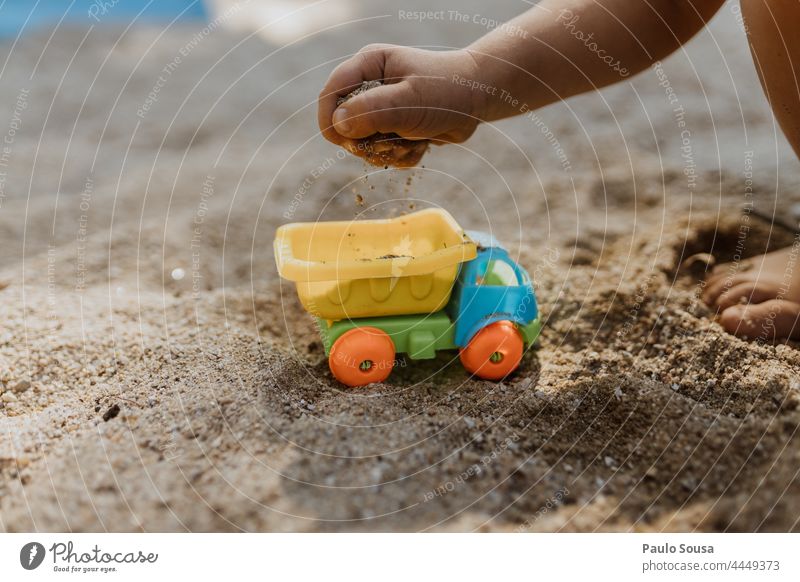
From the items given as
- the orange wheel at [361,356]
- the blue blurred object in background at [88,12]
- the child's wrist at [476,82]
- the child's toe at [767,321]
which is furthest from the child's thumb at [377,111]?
the blue blurred object in background at [88,12]

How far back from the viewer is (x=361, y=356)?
1288mm

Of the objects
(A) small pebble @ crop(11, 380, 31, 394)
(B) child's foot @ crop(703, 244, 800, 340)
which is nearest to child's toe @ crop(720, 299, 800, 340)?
(B) child's foot @ crop(703, 244, 800, 340)

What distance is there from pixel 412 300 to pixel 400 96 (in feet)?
1.28

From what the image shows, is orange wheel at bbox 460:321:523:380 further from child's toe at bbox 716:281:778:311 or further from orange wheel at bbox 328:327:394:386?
child's toe at bbox 716:281:778:311

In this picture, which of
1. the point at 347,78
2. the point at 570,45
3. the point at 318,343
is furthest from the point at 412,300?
the point at 570,45

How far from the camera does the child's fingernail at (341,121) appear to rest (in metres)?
1.24

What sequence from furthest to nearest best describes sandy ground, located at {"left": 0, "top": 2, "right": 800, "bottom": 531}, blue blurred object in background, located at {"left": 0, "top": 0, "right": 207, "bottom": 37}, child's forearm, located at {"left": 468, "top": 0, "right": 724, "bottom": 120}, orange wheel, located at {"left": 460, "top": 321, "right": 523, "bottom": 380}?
1. blue blurred object in background, located at {"left": 0, "top": 0, "right": 207, "bottom": 37}
2. child's forearm, located at {"left": 468, "top": 0, "right": 724, "bottom": 120}
3. orange wheel, located at {"left": 460, "top": 321, "right": 523, "bottom": 380}
4. sandy ground, located at {"left": 0, "top": 2, "right": 800, "bottom": 531}

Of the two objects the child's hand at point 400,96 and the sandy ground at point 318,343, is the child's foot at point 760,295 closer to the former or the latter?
the sandy ground at point 318,343

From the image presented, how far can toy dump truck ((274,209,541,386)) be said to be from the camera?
1.26 metres

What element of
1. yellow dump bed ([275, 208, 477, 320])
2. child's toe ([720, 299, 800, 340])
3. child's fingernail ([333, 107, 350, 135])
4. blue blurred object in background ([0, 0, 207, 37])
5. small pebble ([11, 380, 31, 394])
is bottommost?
small pebble ([11, 380, 31, 394])

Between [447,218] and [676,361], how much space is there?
56 cm

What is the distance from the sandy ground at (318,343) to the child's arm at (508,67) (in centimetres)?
47
